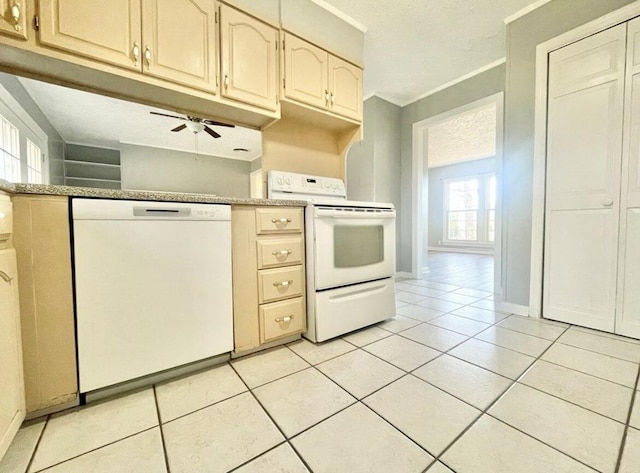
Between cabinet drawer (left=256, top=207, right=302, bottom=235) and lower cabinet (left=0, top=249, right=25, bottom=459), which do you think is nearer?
lower cabinet (left=0, top=249, right=25, bottom=459)

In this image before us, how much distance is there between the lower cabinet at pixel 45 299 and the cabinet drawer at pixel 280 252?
79 cm

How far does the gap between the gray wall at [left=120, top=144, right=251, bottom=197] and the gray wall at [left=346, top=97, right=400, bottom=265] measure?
6.34 ft

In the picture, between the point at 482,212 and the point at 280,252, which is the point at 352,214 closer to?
the point at 280,252

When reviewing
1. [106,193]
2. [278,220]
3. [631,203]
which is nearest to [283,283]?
[278,220]

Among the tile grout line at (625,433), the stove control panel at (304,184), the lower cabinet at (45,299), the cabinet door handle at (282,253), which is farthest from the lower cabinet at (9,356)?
the tile grout line at (625,433)

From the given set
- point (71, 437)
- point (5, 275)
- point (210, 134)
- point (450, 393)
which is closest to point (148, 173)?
point (210, 134)

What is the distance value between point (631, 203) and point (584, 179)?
0.93 ft

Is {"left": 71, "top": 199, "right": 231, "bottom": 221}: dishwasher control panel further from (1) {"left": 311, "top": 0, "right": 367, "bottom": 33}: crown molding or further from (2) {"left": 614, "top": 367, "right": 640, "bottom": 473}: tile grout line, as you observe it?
(1) {"left": 311, "top": 0, "right": 367, "bottom": 33}: crown molding

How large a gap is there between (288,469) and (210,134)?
72.1 inches

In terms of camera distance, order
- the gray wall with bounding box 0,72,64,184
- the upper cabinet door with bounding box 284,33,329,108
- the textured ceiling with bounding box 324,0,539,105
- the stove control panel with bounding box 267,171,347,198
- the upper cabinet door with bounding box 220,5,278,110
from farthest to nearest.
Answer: the textured ceiling with bounding box 324,0,539,105
the stove control panel with bounding box 267,171,347,198
the upper cabinet door with bounding box 284,33,329,108
the upper cabinet door with bounding box 220,5,278,110
the gray wall with bounding box 0,72,64,184

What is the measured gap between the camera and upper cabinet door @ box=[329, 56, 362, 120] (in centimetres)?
201

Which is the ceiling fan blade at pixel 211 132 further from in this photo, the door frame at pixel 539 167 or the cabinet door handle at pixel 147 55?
the door frame at pixel 539 167

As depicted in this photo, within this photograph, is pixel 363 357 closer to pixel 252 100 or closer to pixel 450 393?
pixel 450 393

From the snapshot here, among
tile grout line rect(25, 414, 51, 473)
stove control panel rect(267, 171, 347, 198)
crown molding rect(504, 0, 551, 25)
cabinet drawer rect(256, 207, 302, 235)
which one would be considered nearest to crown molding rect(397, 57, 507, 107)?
crown molding rect(504, 0, 551, 25)
